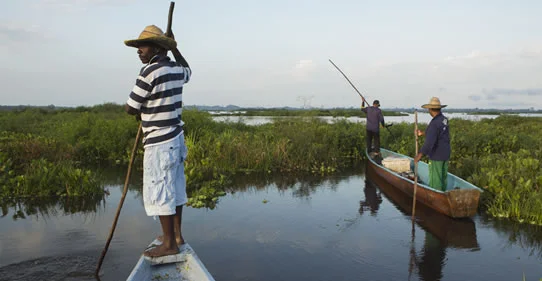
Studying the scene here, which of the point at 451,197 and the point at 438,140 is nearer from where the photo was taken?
the point at 451,197

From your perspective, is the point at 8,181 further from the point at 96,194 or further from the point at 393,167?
the point at 393,167

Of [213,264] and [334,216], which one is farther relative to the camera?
[334,216]

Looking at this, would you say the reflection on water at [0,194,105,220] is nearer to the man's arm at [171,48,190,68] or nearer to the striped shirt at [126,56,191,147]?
the man's arm at [171,48,190,68]

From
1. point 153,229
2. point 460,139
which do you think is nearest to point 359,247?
point 153,229

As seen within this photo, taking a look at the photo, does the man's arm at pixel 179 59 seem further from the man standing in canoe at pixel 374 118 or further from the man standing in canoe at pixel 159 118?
the man standing in canoe at pixel 374 118

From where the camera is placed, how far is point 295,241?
221 inches

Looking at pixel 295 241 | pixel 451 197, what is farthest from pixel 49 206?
pixel 451 197

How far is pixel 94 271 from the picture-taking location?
4.47m

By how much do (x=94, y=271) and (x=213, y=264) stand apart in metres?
1.37

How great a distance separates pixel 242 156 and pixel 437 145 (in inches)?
216

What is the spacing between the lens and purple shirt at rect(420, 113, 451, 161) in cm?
660

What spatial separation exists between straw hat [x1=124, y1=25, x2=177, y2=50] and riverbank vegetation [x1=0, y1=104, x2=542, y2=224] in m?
4.47

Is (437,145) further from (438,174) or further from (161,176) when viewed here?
(161,176)

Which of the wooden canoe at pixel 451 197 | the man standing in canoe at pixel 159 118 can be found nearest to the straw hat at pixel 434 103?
the wooden canoe at pixel 451 197
